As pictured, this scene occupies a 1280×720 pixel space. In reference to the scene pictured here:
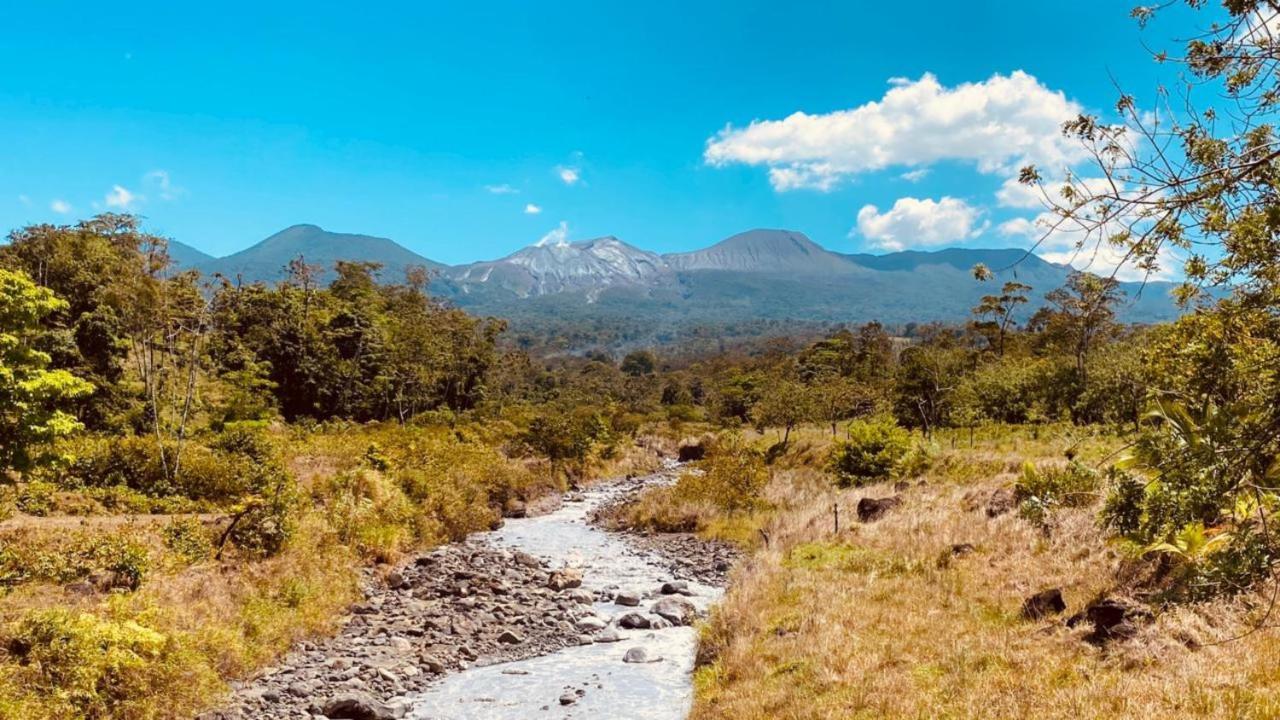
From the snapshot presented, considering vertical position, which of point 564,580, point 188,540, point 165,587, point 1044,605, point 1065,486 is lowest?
point 564,580

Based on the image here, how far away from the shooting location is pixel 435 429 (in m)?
45.4

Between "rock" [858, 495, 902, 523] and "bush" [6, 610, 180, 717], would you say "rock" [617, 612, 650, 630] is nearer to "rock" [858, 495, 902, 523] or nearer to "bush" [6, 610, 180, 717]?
"rock" [858, 495, 902, 523]

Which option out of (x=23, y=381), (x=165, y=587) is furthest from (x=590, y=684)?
(x=23, y=381)

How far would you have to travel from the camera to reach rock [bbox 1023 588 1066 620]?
33.6 ft

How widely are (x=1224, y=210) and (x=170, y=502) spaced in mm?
21700

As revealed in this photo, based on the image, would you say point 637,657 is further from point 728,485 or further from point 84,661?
point 728,485

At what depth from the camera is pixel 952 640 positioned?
9.91 metres

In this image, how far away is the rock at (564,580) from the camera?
18.8m

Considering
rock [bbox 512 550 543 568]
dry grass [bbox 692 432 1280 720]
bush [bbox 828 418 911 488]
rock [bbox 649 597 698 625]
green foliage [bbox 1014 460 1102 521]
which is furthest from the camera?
bush [bbox 828 418 911 488]

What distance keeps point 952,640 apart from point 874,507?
34.5 ft

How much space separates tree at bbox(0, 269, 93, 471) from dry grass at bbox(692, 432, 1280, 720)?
13552 millimetres

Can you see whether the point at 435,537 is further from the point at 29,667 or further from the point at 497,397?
the point at 497,397

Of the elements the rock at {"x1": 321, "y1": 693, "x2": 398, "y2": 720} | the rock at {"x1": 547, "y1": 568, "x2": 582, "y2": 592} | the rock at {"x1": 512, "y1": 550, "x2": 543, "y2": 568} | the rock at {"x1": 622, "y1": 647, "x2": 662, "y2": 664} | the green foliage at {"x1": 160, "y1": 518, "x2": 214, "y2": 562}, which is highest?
the green foliage at {"x1": 160, "y1": 518, "x2": 214, "y2": 562}

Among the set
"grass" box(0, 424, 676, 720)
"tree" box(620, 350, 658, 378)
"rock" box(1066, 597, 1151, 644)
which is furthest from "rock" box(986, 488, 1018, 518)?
"tree" box(620, 350, 658, 378)
